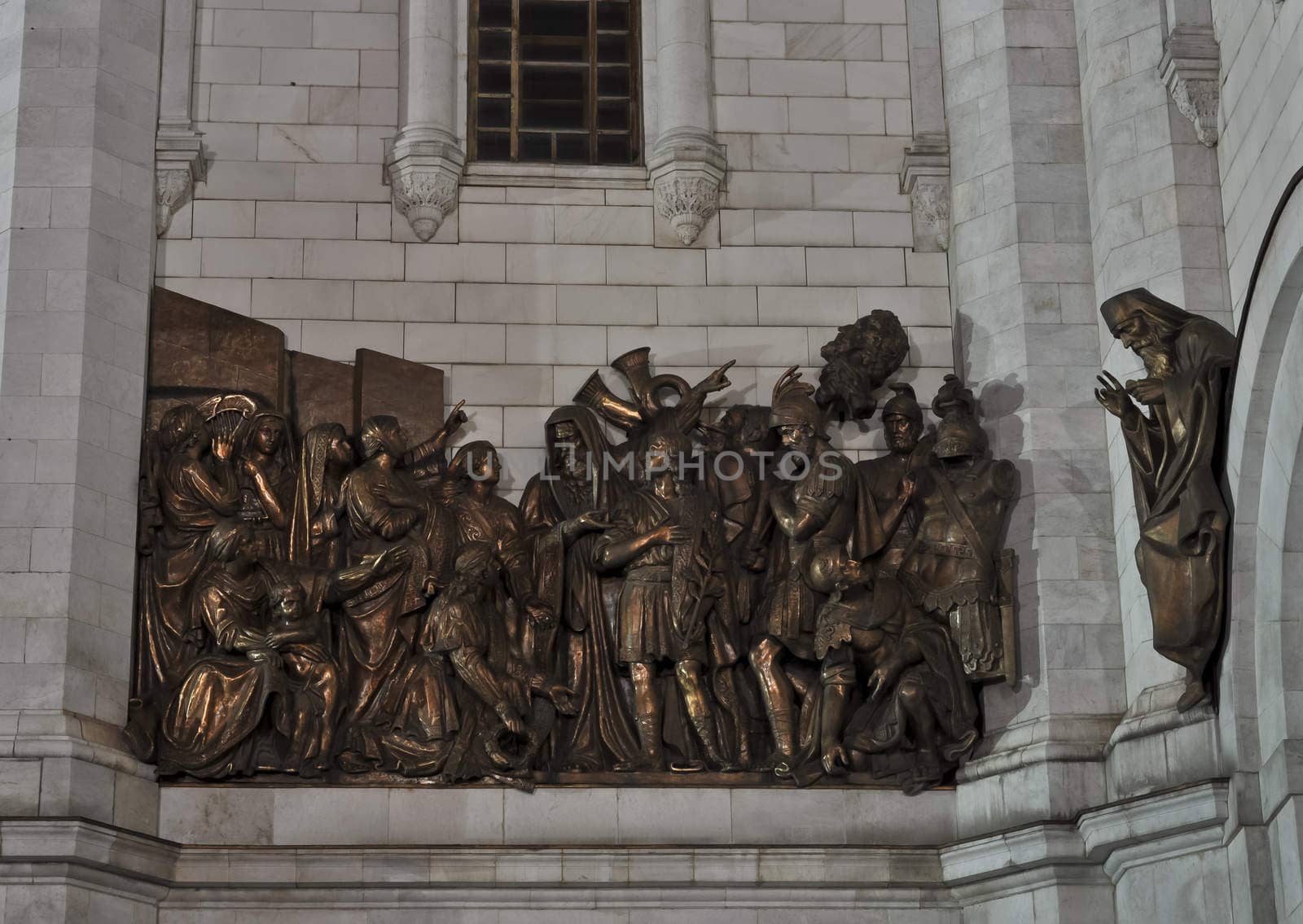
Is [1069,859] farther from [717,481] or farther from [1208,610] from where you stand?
[717,481]

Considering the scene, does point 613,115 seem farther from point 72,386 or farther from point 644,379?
point 72,386

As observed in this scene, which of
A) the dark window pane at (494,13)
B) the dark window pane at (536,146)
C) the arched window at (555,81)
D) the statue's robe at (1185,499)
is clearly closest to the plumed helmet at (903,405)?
the statue's robe at (1185,499)

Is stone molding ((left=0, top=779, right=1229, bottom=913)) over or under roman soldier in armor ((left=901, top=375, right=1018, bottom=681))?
under

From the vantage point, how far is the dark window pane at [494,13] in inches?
712

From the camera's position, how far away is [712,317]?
56.2 feet

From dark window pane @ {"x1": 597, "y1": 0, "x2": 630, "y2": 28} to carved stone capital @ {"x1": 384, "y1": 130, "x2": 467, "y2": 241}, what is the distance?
1819 millimetres

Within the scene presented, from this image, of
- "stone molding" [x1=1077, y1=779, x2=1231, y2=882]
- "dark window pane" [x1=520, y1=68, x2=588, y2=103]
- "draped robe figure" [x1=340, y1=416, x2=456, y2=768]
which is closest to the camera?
"stone molding" [x1=1077, y1=779, x2=1231, y2=882]

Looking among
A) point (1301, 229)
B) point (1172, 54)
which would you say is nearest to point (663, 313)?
point (1172, 54)

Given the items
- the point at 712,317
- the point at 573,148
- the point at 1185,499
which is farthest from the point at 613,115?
the point at 1185,499

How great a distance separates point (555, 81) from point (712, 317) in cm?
239

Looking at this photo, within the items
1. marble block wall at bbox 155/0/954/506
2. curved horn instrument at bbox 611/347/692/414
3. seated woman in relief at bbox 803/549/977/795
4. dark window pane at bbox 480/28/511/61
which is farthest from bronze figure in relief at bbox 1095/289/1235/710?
dark window pane at bbox 480/28/511/61

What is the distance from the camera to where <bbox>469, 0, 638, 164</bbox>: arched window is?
701 inches

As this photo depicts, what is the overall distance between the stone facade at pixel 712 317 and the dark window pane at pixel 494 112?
0.81 ft

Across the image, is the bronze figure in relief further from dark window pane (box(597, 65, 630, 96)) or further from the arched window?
dark window pane (box(597, 65, 630, 96))
